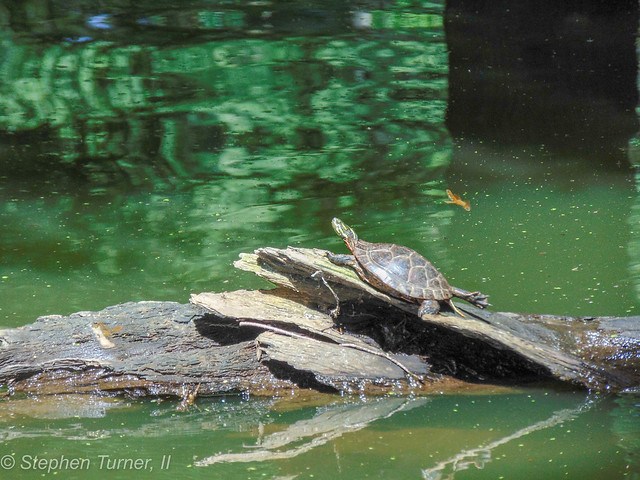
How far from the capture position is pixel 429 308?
11.0 feet

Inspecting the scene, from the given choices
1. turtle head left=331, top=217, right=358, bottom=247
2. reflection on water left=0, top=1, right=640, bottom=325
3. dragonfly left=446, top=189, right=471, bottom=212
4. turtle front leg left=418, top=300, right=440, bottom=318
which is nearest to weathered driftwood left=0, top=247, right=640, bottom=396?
turtle front leg left=418, top=300, right=440, bottom=318

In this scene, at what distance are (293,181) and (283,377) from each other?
9.04 ft

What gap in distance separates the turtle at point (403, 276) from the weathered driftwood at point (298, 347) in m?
0.05

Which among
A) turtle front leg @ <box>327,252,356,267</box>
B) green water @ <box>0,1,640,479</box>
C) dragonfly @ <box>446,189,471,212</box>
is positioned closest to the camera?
green water @ <box>0,1,640,479</box>

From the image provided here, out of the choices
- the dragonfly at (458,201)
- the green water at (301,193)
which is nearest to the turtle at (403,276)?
the green water at (301,193)

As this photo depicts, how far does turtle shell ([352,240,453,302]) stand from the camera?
3.39 m

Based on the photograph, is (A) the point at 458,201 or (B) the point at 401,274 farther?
(A) the point at 458,201

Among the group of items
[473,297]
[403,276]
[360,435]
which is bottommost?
[360,435]

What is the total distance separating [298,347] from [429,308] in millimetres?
513

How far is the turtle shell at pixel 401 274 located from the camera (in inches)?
133

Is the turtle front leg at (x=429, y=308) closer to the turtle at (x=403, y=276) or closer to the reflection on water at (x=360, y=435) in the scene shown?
the turtle at (x=403, y=276)

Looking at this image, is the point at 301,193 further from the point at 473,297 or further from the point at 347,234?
the point at 473,297

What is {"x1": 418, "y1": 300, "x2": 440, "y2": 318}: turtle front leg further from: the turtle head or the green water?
the turtle head

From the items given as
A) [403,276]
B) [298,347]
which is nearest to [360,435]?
[298,347]
